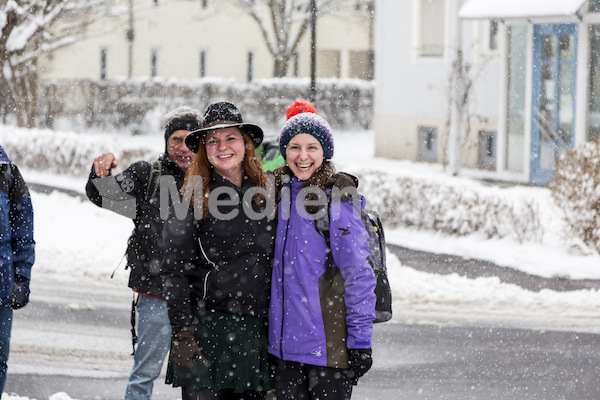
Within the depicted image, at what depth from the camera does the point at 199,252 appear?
386 centimetres

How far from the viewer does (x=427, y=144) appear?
21.2m

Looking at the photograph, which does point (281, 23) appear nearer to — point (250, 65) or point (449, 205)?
point (250, 65)

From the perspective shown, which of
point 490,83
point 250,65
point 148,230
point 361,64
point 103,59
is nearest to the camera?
point 148,230

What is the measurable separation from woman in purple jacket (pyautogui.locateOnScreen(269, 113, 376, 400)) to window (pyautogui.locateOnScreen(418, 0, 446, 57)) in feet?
56.3

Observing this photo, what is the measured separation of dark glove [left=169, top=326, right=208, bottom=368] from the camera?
3.73m

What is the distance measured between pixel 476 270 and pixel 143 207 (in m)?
6.08

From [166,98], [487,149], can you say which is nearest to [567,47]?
[487,149]

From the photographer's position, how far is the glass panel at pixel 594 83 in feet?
52.3

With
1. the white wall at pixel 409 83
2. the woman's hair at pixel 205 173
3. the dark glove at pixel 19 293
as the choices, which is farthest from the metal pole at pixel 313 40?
the woman's hair at pixel 205 173

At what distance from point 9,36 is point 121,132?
9.25m

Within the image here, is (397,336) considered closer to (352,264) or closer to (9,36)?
(352,264)

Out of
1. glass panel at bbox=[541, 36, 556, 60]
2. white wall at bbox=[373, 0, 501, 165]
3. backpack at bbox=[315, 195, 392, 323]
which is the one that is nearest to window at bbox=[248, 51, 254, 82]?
white wall at bbox=[373, 0, 501, 165]

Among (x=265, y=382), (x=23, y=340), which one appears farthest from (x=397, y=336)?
(x=265, y=382)

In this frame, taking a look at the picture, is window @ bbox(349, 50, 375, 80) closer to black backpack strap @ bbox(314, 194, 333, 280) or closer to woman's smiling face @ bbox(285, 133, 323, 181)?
woman's smiling face @ bbox(285, 133, 323, 181)
